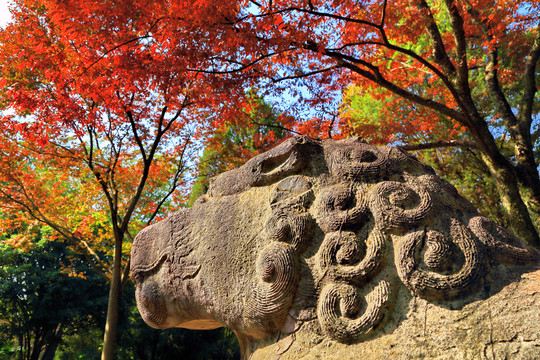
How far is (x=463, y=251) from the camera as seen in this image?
1559 millimetres

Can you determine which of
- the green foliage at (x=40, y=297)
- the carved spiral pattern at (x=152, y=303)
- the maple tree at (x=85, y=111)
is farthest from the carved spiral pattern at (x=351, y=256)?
the green foliage at (x=40, y=297)

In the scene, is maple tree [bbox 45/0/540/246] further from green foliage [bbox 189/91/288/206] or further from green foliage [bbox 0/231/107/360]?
green foliage [bbox 0/231/107/360]

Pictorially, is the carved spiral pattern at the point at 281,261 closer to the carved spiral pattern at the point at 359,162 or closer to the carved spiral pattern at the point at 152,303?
the carved spiral pattern at the point at 359,162

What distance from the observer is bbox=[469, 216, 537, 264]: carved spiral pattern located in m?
1.58

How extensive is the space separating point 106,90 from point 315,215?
5.00m

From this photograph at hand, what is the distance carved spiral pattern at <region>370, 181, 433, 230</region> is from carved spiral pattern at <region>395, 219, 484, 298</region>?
7 centimetres

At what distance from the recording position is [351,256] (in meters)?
1.68

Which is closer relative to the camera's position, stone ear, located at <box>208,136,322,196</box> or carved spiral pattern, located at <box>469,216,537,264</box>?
carved spiral pattern, located at <box>469,216,537,264</box>

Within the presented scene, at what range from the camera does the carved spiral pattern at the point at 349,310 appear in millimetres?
1555

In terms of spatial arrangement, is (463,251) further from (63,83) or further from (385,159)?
(63,83)

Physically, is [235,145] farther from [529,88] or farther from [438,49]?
[529,88]

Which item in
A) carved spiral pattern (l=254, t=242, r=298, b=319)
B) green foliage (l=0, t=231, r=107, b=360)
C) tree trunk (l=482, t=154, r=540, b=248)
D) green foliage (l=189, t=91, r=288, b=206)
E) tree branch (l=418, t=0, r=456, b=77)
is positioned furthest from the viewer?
green foliage (l=0, t=231, r=107, b=360)

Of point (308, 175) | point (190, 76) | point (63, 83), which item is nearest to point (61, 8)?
point (63, 83)

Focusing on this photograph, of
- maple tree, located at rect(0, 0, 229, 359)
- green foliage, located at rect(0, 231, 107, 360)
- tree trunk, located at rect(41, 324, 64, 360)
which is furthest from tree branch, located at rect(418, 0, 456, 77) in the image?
tree trunk, located at rect(41, 324, 64, 360)
